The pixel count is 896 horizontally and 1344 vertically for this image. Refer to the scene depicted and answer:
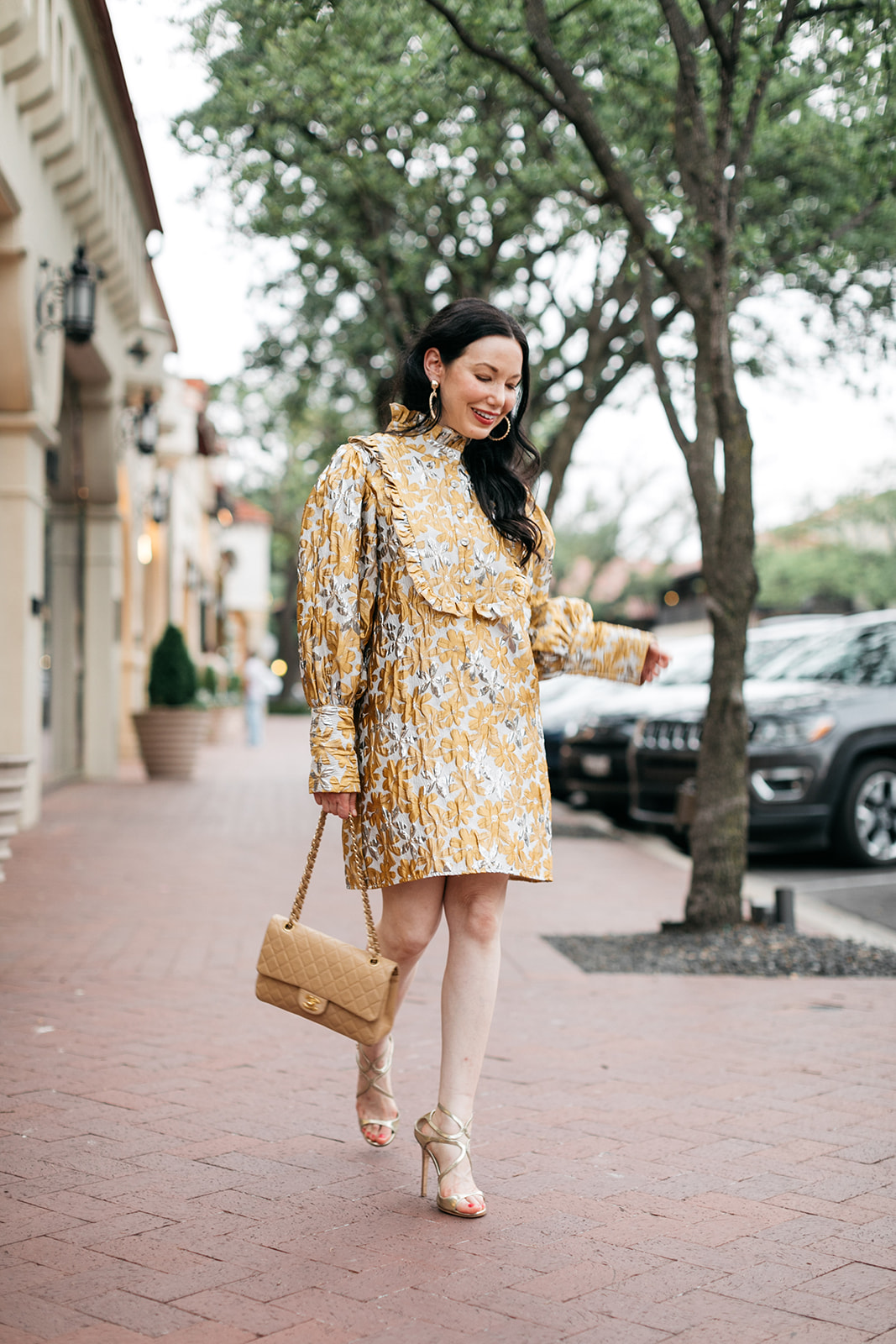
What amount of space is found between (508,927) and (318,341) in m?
10.2

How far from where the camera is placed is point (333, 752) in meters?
3.23

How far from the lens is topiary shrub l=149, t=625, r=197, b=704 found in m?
16.7

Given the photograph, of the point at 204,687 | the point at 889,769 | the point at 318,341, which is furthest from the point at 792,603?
the point at 889,769

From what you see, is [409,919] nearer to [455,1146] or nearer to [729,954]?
[455,1146]

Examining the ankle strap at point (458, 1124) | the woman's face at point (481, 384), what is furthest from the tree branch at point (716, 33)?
the ankle strap at point (458, 1124)

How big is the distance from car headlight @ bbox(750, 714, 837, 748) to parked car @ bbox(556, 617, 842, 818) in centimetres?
142

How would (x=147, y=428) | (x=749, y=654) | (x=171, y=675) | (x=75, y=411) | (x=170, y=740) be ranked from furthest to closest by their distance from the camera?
1. (x=171, y=675)
2. (x=170, y=740)
3. (x=147, y=428)
4. (x=75, y=411)
5. (x=749, y=654)

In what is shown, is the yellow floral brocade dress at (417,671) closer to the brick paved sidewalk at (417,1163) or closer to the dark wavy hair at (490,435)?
the dark wavy hair at (490,435)

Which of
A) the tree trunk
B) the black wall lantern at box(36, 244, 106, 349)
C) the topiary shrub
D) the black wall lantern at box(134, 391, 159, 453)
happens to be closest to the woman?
the tree trunk

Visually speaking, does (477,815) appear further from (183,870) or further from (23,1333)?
(183,870)

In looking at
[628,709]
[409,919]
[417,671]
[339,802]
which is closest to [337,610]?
[417,671]

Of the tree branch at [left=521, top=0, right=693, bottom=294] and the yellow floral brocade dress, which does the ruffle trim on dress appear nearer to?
the yellow floral brocade dress

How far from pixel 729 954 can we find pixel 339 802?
3.68 m

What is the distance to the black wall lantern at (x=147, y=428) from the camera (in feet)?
50.4
